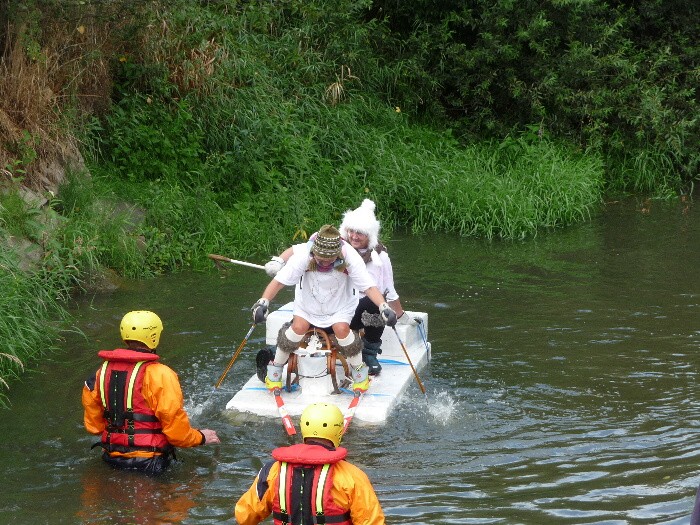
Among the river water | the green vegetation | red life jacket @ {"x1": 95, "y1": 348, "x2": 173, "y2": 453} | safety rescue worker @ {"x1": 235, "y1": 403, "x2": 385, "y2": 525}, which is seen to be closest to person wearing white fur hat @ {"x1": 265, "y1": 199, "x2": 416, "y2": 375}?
the river water

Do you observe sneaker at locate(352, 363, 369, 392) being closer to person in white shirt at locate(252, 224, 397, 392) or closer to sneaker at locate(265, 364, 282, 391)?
person in white shirt at locate(252, 224, 397, 392)

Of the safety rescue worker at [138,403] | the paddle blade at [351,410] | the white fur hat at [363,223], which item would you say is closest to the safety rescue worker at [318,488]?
the safety rescue worker at [138,403]

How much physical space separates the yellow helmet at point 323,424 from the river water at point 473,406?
5.24 feet

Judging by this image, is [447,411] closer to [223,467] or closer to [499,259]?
[223,467]

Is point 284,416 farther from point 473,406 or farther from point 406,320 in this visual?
point 406,320

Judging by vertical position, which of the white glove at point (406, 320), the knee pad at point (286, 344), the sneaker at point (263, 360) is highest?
the knee pad at point (286, 344)

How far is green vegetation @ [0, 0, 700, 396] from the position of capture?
1212 centimetres

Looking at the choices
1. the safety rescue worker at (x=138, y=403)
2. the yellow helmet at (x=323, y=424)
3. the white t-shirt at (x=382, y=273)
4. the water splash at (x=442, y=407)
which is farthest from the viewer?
the white t-shirt at (x=382, y=273)

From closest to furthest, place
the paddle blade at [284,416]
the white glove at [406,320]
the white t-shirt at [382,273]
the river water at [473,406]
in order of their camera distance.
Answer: the river water at [473,406]
the paddle blade at [284,416]
the white t-shirt at [382,273]
the white glove at [406,320]

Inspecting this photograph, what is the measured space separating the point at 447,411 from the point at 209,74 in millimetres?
8025

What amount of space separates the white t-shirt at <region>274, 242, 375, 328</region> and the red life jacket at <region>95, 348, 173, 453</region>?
1.63m

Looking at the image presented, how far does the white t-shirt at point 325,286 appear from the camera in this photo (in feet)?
25.8

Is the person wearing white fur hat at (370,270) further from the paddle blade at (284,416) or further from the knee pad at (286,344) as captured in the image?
the paddle blade at (284,416)

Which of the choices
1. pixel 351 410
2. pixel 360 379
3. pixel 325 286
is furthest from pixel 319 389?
pixel 325 286
